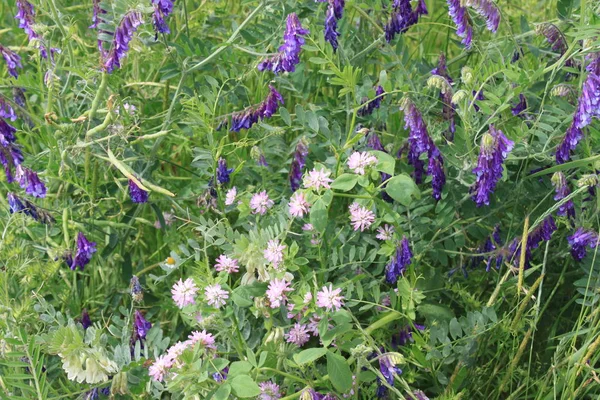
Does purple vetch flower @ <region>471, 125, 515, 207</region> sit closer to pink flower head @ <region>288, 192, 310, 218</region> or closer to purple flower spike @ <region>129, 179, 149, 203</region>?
pink flower head @ <region>288, 192, 310, 218</region>

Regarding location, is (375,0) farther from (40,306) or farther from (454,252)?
(40,306)

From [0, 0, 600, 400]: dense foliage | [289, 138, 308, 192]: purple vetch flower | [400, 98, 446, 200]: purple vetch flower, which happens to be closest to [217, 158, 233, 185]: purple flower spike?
[0, 0, 600, 400]: dense foliage

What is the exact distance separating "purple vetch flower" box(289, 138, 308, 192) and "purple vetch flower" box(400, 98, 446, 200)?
262 millimetres

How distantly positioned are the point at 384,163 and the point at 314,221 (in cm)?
23

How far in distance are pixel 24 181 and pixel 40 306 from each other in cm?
32

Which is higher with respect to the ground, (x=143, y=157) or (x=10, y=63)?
(x=10, y=63)

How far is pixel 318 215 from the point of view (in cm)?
181

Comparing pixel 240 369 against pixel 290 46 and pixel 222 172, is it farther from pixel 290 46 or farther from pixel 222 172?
pixel 290 46

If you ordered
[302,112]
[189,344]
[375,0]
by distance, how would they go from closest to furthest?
1. [189,344]
2. [302,112]
3. [375,0]

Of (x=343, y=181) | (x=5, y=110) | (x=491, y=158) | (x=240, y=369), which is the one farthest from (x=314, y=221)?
(x=5, y=110)

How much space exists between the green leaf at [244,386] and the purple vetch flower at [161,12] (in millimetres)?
913

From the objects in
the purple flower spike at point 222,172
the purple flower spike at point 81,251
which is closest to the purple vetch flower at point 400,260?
the purple flower spike at point 222,172

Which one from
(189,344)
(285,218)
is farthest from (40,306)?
(285,218)

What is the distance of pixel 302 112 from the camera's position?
2170mm
